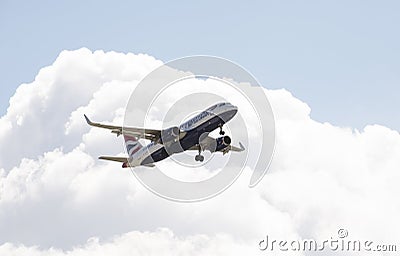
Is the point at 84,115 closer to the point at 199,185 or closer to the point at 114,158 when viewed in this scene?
the point at 199,185

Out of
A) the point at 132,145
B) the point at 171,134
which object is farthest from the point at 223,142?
the point at 132,145

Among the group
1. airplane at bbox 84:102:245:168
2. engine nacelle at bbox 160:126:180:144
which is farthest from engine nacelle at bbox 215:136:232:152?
engine nacelle at bbox 160:126:180:144

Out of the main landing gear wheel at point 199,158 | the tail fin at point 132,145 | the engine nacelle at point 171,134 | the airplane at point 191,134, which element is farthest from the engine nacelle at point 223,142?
the tail fin at point 132,145

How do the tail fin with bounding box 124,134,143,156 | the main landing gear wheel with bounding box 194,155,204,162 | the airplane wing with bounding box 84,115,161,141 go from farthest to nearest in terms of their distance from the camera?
the tail fin with bounding box 124,134,143,156
the main landing gear wheel with bounding box 194,155,204,162
the airplane wing with bounding box 84,115,161,141

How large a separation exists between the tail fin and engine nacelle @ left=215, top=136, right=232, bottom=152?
3374cm

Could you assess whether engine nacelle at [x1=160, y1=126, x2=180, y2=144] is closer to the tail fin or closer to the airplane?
the airplane

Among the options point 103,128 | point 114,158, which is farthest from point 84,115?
point 114,158

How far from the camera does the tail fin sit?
158000mm

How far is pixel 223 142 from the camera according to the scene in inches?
4966

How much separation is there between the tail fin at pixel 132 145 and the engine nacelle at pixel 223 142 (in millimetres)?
33743

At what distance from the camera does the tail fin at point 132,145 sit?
15800 centimetres

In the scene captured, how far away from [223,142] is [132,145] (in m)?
41.4

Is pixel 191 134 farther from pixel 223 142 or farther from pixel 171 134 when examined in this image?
pixel 223 142

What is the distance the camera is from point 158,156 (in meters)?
133
